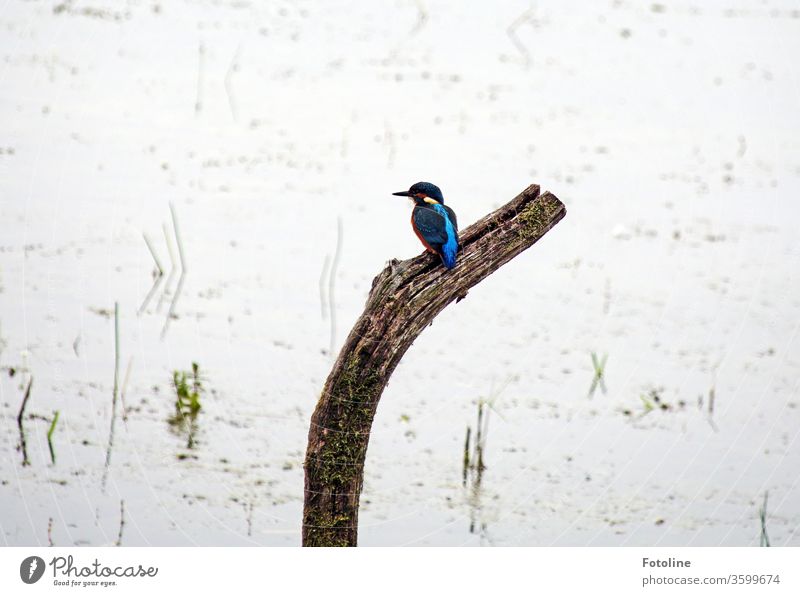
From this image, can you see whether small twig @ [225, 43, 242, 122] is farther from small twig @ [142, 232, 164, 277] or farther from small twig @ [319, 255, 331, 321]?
small twig @ [319, 255, 331, 321]

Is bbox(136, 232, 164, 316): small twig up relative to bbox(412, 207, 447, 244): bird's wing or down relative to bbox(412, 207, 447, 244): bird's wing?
up

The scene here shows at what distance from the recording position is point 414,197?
2.76 m

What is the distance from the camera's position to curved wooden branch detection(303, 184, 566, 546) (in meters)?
2.28

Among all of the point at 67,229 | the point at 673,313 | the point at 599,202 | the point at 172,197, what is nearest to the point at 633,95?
the point at 599,202

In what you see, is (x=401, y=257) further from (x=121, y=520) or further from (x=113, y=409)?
(x=121, y=520)

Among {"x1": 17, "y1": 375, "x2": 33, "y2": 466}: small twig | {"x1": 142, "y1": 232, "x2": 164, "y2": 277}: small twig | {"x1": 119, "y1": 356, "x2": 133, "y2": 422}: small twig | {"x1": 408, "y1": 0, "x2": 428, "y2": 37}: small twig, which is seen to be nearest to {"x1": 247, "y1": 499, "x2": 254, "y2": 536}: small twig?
{"x1": 119, "y1": 356, "x2": 133, "y2": 422}: small twig

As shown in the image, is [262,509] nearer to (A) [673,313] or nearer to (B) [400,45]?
(A) [673,313]

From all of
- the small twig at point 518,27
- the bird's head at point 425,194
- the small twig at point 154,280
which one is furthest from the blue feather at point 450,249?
the small twig at point 518,27
